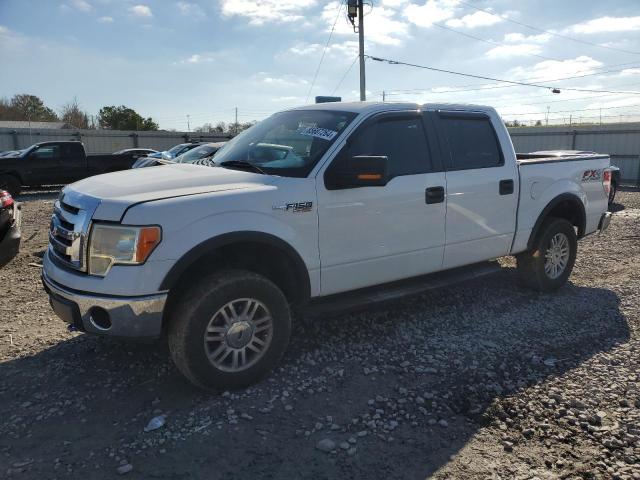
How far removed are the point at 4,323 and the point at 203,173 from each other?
262cm

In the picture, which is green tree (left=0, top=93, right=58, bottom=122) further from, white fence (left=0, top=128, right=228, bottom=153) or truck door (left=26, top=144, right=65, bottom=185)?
truck door (left=26, top=144, right=65, bottom=185)

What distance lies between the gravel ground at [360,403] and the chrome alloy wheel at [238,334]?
9.1 inches

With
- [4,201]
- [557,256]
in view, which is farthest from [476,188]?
[4,201]

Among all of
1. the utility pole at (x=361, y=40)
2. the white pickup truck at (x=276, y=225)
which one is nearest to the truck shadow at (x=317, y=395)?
the white pickup truck at (x=276, y=225)

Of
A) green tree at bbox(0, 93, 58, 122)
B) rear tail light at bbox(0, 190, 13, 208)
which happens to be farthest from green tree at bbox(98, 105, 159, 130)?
rear tail light at bbox(0, 190, 13, 208)

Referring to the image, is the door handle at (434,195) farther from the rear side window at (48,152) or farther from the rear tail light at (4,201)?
the rear side window at (48,152)

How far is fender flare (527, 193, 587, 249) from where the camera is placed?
5.50 metres

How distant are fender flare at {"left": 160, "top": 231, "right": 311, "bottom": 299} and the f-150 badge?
0.68 feet

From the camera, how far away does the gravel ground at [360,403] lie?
283cm

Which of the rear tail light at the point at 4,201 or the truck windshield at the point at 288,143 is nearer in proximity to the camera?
the truck windshield at the point at 288,143

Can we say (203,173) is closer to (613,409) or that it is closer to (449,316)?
(449,316)

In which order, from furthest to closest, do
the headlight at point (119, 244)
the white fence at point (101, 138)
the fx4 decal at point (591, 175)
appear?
the white fence at point (101, 138) → the fx4 decal at point (591, 175) → the headlight at point (119, 244)

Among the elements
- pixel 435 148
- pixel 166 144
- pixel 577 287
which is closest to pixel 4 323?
pixel 435 148

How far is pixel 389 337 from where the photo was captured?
4484 millimetres
